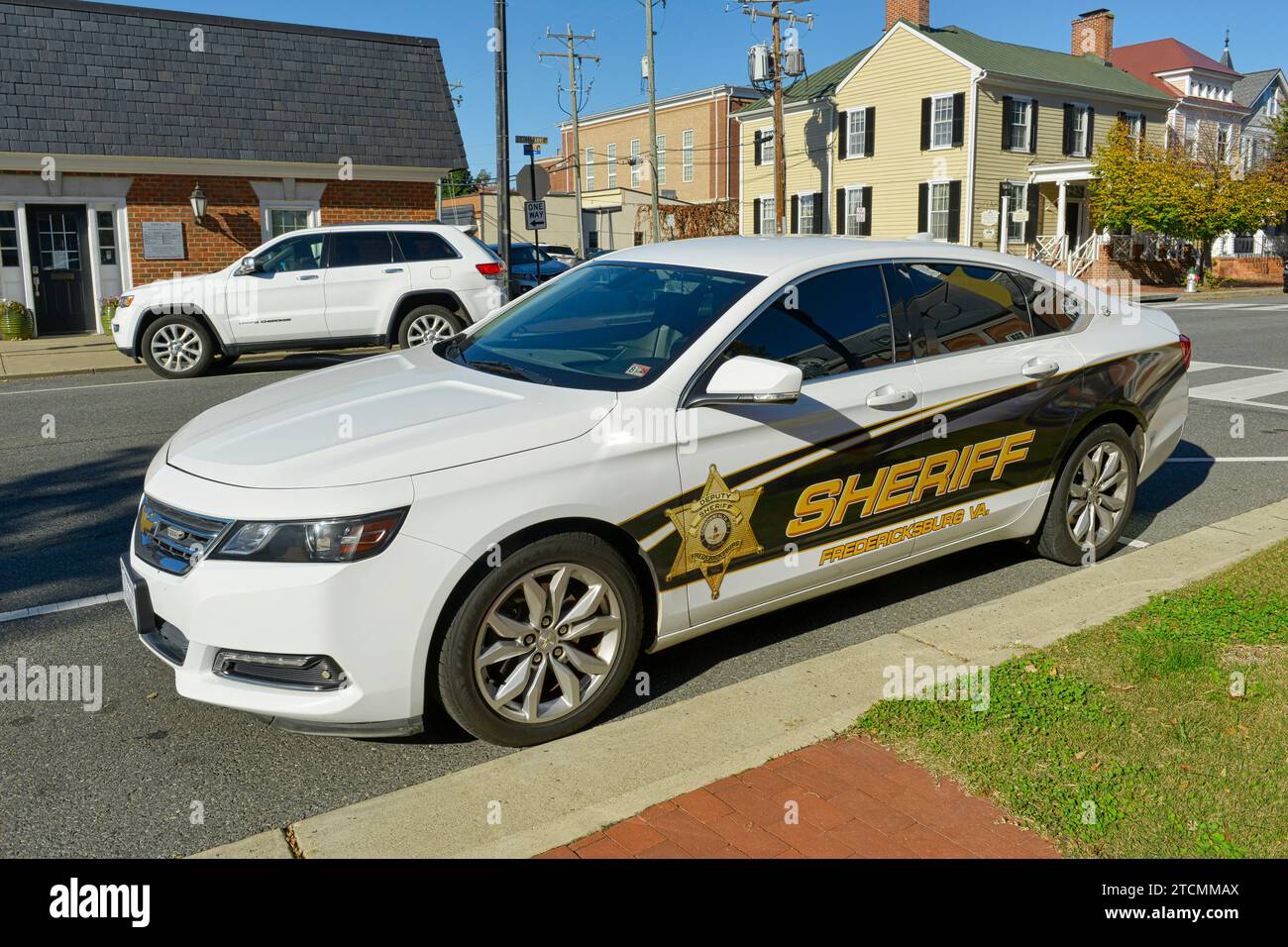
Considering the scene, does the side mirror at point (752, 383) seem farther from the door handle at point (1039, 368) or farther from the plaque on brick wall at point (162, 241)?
the plaque on brick wall at point (162, 241)

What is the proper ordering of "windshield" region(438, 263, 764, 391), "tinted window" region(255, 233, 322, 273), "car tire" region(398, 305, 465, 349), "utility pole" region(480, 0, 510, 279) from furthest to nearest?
"utility pole" region(480, 0, 510, 279) < "car tire" region(398, 305, 465, 349) < "tinted window" region(255, 233, 322, 273) < "windshield" region(438, 263, 764, 391)

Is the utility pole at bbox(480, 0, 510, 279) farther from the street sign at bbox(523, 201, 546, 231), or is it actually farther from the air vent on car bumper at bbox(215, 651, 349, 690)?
the air vent on car bumper at bbox(215, 651, 349, 690)

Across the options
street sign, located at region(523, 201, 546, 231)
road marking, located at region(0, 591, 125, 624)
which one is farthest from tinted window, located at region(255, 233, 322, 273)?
road marking, located at region(0, 591, 125, 624)

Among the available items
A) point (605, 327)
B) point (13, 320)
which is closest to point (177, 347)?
point (13, 320)

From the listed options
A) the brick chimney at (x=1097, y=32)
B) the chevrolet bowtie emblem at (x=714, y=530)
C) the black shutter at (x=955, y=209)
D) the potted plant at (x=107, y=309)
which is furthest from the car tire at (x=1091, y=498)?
the brick chimney at (x=1097, y=32)

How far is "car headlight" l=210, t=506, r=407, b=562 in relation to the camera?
3.38 meters

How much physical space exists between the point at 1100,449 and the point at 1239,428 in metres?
4.65

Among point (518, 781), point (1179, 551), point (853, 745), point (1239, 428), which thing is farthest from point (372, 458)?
point (1239, 428)

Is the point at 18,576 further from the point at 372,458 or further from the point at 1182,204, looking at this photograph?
the point at 1182,204

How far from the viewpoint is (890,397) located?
15.0ft

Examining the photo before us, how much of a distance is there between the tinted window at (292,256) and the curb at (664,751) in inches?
445

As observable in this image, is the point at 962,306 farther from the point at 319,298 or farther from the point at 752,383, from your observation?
the point at 319,298

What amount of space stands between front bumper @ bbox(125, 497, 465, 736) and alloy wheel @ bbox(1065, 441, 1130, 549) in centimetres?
348

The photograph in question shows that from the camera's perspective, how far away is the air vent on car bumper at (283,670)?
11.3 ft
